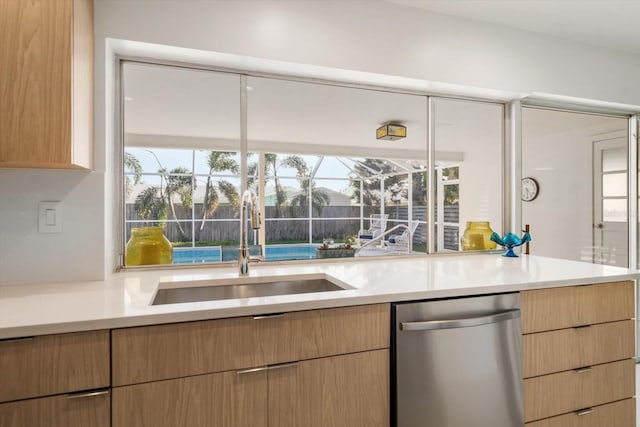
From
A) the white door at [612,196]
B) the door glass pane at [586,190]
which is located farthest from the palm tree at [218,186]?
the white door at [612,196]

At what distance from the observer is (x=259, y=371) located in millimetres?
1154

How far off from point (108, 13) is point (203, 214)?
1005mm

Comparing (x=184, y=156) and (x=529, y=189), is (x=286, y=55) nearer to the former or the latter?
(x=184, y=156)

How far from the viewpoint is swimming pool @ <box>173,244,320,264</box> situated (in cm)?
190

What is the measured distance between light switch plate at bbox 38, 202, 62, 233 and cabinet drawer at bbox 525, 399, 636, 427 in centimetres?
215

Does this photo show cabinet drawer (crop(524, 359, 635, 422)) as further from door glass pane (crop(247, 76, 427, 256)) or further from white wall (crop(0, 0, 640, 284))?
white wall (crop(0, 0, 640, 284))

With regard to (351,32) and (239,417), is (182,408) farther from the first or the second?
(351,32)

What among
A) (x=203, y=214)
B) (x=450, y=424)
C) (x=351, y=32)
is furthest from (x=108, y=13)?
(x=450, y=424)

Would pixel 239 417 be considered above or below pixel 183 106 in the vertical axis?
below

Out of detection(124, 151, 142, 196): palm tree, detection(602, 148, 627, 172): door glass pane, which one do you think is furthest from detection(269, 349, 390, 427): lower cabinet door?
detection(602, 148, 627, 172): door glass pane

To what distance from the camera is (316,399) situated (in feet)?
3.99

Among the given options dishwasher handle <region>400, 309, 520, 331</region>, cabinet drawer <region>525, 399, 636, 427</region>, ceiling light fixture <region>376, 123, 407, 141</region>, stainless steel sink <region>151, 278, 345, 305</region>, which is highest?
ceiling light fixture <region>376, 123, 407, 141</region>

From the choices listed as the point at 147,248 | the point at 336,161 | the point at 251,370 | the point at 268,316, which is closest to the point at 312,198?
the point at 336,161

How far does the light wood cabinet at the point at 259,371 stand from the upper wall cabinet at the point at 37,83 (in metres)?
0.68
